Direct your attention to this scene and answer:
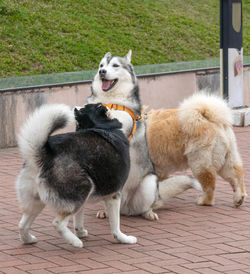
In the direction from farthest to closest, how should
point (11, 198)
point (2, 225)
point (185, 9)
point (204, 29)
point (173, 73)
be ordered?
1. point (185, 9)
2. point (204, 29)
3. point (173, 73)
4. point (11, 198)
5. point (2, 225)

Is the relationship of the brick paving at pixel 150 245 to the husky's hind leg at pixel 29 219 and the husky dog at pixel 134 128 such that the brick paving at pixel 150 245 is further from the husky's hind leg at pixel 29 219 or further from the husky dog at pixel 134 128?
the husky dog at pixel 134 128

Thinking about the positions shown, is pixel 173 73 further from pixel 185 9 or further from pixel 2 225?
pixel 185 9

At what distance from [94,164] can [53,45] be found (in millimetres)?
9625

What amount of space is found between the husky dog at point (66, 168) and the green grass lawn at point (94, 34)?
7778mm

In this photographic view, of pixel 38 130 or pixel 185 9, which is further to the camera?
pixel 185 9

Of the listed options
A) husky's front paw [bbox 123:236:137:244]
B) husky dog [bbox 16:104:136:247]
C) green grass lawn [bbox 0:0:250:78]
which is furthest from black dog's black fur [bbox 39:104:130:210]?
green grass lawn [bbox 0:0:250:78]

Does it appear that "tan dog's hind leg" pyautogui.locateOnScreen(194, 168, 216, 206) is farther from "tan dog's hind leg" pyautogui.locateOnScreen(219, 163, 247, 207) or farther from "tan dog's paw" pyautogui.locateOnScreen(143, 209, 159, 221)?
"tan dog's paw" pyautogui.locateOnScreen(143, 209, 159, 221)

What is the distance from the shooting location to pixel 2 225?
6.02 meters

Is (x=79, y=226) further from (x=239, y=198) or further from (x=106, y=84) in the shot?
(x=239, y=198)

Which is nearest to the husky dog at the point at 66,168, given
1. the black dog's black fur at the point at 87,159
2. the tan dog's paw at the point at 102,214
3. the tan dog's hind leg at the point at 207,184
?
the black dog's black fur at the point at 87,159

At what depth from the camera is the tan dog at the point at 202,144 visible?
662cm

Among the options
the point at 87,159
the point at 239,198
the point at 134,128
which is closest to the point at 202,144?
the point at 239,198

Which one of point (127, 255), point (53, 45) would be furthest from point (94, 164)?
point (53, 45)

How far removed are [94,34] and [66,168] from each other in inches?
432
